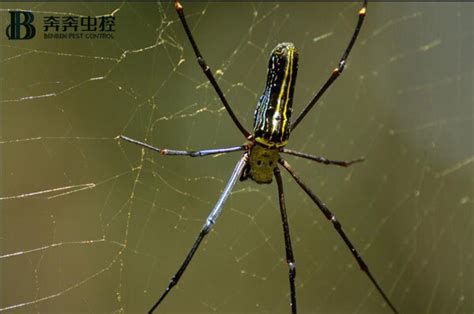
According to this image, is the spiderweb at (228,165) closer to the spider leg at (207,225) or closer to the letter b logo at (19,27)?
the letter b logo at (19,27)

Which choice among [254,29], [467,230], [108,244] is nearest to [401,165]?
[467,230]

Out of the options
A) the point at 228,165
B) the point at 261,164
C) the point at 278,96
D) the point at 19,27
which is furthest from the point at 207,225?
the point at 228,165

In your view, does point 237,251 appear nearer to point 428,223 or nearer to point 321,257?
point 321,257

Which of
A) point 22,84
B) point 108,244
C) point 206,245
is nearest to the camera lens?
point 22,84

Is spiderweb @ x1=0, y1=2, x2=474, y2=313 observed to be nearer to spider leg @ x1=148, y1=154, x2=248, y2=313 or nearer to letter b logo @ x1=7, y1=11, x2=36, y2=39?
letter b logo @ x1=7, y1=11, x2=36, y2=39

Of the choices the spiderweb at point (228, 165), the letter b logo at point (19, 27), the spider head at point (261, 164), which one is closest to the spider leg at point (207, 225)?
the spider head at point (261, 164)

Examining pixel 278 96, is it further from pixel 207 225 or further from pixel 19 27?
pixel 19 27
